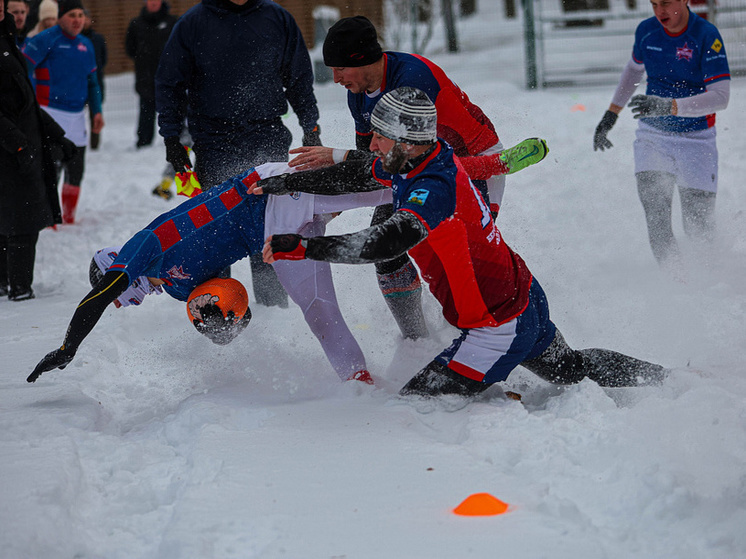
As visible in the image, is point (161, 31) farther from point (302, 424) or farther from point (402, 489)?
point (402, 489)

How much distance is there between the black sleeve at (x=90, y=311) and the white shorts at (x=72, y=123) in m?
4.25

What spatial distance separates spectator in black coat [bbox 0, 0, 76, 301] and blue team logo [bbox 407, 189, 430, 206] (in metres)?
3.15

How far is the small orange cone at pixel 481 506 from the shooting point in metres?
2.43

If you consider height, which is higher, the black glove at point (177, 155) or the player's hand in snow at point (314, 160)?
the player's hand in snow at point (314, 160)

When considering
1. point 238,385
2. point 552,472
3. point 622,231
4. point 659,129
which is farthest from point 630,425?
point 622,231

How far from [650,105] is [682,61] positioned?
18.3 inches

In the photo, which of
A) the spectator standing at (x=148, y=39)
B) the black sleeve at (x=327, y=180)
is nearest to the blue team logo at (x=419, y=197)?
the black sleeve at (x=327, y=180)

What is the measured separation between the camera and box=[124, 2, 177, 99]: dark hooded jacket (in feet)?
32.6

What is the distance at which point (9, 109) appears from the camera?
16.5 ft

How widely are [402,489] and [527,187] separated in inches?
194

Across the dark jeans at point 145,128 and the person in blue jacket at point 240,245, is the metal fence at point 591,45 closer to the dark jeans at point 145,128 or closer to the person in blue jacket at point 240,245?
the dark jeans at point 145,128

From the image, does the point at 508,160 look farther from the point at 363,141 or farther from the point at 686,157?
the point at 686,157

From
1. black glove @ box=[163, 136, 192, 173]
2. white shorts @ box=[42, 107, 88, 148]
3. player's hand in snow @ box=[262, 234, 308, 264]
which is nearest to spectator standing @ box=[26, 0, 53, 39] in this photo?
white shorts @ box=[42, 107, 88, 148]

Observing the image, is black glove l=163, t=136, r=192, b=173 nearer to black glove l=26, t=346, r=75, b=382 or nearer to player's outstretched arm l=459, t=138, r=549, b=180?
black glove l=26, t=346, r=75, b=382
